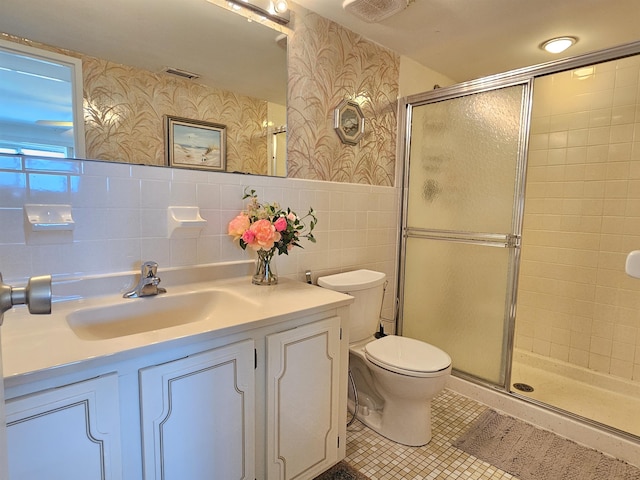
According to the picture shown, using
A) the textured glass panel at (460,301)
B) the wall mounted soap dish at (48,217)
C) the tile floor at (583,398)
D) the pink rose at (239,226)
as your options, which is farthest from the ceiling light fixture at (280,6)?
the tile floor at (583,398)

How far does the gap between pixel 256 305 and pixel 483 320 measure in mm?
1530

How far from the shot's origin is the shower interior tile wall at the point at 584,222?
2244 millimetres

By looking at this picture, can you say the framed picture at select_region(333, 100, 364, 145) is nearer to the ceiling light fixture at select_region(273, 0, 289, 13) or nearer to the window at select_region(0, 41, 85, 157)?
the ceiling light fixture at select_region(273, 0, 289, 13)

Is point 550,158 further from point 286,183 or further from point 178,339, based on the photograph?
point 178,339

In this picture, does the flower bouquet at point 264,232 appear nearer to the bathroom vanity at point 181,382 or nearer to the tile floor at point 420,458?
the bathroom vanity at point 181,382

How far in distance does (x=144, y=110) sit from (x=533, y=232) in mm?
2623

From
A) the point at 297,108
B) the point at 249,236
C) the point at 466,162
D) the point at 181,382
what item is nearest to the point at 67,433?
the point at 181,382

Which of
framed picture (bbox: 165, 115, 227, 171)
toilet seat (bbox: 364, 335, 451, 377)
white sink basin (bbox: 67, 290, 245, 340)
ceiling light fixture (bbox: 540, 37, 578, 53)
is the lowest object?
toilet seat (bbox: 364, 335, 451, 377)

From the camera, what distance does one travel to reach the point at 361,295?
1907 mm

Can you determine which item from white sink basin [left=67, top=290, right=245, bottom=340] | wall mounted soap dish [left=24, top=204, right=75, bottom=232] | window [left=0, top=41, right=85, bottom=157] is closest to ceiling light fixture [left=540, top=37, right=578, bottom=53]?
white sink basin [left=67, top=290, right=245, bottom=340]

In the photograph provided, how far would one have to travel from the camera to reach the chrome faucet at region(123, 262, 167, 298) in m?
1.36

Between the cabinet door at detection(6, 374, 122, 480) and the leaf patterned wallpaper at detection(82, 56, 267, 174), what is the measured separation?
33.2 inches

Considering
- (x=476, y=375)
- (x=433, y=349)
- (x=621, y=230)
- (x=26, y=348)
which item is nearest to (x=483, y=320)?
(x=476, y=375)

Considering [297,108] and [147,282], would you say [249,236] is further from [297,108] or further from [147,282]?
[297,108]
